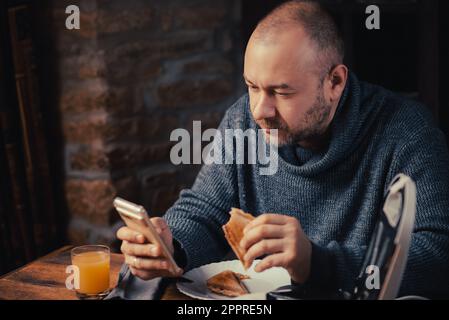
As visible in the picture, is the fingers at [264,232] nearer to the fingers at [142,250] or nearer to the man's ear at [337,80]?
the fingers at [142,250]

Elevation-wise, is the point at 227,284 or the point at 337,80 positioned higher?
the point at 337,80

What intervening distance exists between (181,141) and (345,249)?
4.84 ft

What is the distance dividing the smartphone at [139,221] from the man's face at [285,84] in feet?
1.35

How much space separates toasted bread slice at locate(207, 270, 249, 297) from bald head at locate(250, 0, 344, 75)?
1.73 ft

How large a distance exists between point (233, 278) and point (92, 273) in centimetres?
29

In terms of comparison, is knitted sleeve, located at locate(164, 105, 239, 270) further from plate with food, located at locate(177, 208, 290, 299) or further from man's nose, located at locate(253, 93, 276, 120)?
man's nose, located at locate(253, 93, 276, 120)

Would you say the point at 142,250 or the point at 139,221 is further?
the point at 142,250

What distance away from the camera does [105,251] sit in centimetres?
148

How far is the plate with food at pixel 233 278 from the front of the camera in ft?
4.41

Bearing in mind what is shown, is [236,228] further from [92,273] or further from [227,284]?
[92,273]

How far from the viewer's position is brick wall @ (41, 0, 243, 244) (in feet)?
8.05

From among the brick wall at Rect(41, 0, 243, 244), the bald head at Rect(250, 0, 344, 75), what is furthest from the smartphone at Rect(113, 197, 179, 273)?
the brick wall at Rect(41, 0, 243, 244)

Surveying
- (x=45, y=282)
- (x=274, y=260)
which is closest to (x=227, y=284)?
(x=274, y=260)

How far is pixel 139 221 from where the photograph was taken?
126 cm
